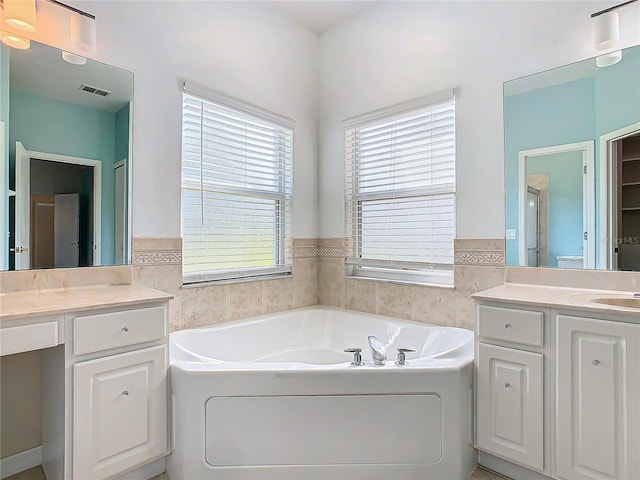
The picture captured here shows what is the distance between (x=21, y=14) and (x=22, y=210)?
899mm

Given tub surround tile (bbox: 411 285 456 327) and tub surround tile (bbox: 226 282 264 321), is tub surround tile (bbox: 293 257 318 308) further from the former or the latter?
tub surround tile (bbox: 411 285 456 327)

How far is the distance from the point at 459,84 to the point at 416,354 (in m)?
1.76

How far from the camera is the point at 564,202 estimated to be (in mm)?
2119

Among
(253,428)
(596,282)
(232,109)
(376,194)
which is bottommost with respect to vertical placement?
(253,428)

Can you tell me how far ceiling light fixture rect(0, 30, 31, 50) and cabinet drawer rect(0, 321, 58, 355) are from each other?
4.42 feet

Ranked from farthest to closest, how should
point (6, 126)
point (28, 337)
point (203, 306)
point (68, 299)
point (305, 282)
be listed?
point (305, 282) < point (203, 306) < point (6, 126) < point (68, 299) < point (28, 337)

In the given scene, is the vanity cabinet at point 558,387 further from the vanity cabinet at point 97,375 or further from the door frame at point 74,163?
the door frame at point 74,163

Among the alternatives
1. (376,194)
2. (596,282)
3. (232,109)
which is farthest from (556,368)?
(232,109)

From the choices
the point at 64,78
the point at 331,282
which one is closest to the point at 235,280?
the point at 331,282

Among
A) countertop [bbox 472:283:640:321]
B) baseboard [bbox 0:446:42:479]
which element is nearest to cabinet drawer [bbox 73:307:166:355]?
baseboard [bbox 0:446:42:479]

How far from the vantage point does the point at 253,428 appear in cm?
171

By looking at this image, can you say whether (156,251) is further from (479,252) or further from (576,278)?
(576,278)

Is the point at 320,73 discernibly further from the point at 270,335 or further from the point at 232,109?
the point at 270,335

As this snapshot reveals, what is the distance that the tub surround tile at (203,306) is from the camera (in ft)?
7.88
